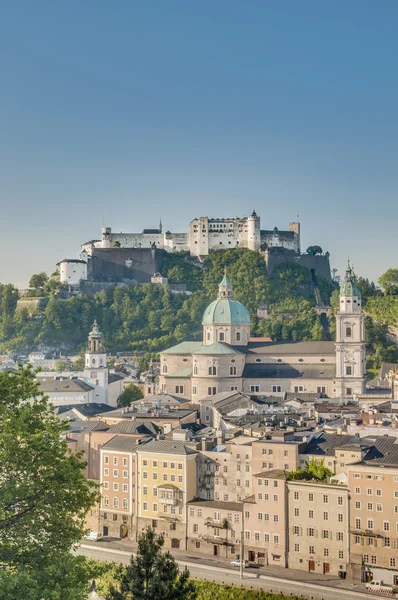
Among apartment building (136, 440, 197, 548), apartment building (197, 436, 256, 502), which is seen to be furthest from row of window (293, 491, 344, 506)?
apartment building (136, 440, 197, 548)

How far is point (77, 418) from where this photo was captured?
73.6m

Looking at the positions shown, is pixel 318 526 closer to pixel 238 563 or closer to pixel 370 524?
pixel 370 524

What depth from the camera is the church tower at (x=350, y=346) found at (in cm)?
8231

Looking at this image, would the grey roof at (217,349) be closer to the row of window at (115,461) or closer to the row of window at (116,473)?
the row of window at (115,461)

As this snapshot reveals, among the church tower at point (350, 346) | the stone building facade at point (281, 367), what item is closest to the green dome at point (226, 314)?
the stone building facade at point (281, 367)

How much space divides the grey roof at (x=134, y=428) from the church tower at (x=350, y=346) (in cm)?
2630

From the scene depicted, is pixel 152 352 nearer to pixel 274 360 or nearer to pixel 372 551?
pixel 274 360

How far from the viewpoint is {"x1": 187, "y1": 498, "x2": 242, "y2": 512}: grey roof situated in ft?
161

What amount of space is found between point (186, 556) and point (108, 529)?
6831mm

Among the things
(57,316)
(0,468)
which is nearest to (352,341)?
(57,316)

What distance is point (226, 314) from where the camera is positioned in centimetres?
9050

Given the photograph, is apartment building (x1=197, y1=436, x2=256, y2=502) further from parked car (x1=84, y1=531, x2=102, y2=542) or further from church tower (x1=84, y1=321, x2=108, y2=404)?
church tower (x1=84, y1=321, x2=108, y2=404)

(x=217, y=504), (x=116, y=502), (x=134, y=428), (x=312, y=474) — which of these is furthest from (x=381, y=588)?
(x=134, y=428)

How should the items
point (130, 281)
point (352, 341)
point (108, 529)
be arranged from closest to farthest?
point (108, 529) < point (352, 341) < point (130, 281)
